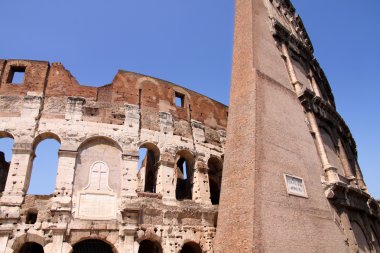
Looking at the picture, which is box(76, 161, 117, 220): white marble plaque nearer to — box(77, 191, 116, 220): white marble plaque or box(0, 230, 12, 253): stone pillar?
box(77, 191, 116, 220): white marble plaque

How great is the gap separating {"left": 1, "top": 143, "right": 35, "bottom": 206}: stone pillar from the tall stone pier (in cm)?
636

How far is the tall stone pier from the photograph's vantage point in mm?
8906

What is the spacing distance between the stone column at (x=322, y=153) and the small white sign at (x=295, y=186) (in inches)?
87.3

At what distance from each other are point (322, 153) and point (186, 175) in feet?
19.9

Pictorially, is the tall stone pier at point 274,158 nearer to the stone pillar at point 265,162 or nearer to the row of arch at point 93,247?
the stone pillar at point 265,162

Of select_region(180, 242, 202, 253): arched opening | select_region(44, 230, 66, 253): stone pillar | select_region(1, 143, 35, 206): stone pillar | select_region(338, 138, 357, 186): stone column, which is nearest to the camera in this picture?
select_region(44, 230, 66, 253): stone pillar

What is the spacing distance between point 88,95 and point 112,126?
1614 millimetres

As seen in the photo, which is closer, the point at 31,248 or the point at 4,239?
the point at 4,239

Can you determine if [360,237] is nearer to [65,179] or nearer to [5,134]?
[65,179]

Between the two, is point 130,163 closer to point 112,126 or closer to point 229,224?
point 112,126

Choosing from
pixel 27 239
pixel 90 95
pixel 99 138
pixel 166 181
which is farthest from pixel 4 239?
pixel 90 95

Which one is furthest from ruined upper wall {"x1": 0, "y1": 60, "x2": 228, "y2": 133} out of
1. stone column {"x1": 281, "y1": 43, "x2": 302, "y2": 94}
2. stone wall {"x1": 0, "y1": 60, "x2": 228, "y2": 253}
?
stone column {"x1": 281, "y1": 43, "x2": 302, "y2": 94}

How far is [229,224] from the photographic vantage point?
30.2 ft

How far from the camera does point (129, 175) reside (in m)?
11.1
